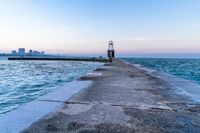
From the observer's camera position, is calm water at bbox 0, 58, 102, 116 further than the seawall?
Yes

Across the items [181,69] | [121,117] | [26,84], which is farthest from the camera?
[181,69]

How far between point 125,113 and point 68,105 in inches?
60.5

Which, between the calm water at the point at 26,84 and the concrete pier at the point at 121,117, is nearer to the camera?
the concrete pier at the point at 121,117

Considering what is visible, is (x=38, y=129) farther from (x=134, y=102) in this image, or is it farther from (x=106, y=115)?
(x=134, y=102)

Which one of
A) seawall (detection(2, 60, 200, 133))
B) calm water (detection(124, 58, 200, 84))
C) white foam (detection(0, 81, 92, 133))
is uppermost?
white foam (detection(0, 81, 92, 133))

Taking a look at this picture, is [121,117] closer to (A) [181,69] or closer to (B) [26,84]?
(B) [26,84]

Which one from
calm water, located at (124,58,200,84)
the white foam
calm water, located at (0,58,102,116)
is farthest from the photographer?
calm water, located at (124,58,200,84)

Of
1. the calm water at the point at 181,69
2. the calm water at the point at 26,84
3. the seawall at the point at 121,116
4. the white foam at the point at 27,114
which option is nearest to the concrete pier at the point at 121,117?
the seawall at the point at 121,116

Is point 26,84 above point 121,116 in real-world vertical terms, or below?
below

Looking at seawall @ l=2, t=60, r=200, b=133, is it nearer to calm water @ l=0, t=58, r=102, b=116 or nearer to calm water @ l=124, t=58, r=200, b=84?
calm water @ l=0, t=58, r=102, b=116

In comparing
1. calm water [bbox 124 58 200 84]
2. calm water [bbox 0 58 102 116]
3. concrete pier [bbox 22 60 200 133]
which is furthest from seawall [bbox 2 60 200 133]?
calm water [bbox 124 58 200 84]

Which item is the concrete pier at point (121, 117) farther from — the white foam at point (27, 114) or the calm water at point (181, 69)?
the calm water at point (181, 69)

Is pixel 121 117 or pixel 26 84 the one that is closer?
pixel 121 117

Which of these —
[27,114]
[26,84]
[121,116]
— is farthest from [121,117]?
[26,84]
